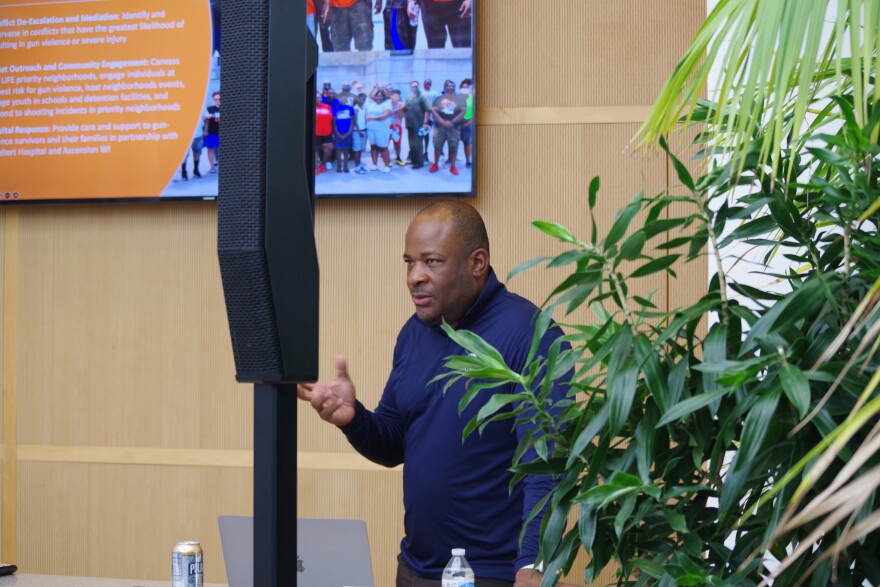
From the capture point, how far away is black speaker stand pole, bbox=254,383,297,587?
3.93ft

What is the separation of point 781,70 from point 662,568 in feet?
2.33

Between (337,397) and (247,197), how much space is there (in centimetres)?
105

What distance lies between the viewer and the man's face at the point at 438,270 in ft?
8.09

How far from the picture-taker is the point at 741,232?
1.55 m

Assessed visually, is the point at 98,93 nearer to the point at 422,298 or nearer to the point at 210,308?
the point at 210,308

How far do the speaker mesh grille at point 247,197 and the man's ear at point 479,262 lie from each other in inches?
52.3

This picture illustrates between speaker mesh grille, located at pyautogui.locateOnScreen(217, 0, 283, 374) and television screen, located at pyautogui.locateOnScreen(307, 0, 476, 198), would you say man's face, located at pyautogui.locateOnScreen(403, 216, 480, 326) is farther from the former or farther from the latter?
speaker mesh grille, located at pyautogui.locateOnScreen(217, 0, 283, 374)

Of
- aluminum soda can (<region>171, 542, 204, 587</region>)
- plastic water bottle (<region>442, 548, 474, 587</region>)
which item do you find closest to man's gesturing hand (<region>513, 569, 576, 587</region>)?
plastic water bottle (<region>442, 548, 474, 587</region>)

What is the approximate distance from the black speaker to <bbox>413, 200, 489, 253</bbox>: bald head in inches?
49.7

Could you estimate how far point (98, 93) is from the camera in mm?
3645

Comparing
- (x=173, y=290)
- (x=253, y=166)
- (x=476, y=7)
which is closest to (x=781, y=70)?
(x=253, y=166)

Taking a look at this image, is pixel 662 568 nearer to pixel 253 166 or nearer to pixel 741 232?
pixel 741 232

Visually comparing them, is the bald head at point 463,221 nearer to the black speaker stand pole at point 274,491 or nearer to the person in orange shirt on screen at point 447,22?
the person in orange shirt on screen at point 447,22

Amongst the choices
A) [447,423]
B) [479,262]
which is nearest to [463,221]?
[479,262]
